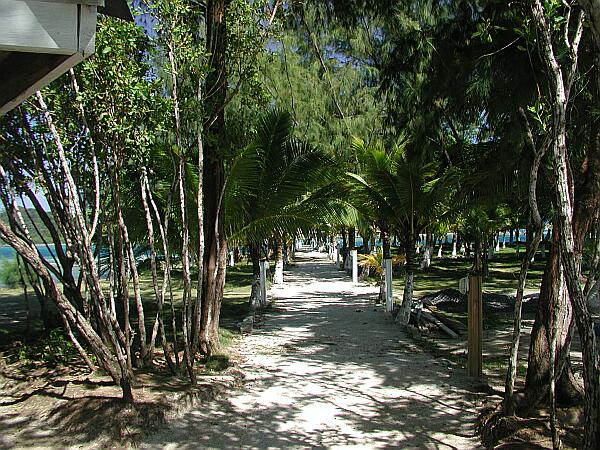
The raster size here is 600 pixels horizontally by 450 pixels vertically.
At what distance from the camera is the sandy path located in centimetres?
571

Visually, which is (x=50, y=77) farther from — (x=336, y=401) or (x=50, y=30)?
(x=336, y=401)

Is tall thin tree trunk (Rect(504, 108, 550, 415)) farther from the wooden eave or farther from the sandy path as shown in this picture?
the wooden eave

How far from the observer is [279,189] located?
11664 millimetres

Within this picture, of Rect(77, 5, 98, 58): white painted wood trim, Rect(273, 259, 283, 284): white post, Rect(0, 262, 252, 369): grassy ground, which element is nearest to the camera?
Rect(77, 5, 98, 58): white painted wood trim

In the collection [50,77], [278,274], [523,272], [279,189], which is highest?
[279,189]

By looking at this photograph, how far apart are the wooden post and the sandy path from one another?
23 centimetres

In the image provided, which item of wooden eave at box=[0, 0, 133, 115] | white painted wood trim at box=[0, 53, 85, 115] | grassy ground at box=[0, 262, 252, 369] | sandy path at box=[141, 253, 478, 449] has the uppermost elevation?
wooden eave at box=[0, 0, 133, 115]

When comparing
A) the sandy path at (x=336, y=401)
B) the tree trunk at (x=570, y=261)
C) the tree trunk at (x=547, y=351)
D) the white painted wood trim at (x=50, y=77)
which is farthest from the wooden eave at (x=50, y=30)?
the tree trunk at (x=547, y=351)

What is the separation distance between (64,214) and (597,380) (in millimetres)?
5601

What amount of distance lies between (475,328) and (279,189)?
5146mm

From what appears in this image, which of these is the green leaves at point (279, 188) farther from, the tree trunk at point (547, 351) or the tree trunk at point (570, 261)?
the tree trunk at point (570, 261)

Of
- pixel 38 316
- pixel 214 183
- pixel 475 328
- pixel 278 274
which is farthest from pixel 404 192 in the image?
pixel 278 274

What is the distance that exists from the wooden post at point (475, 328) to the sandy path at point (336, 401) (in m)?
0.23

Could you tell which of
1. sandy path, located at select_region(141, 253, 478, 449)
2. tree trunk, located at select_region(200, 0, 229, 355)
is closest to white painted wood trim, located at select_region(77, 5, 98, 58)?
sandy path, located at select_region(141, 253, 478, 449)
